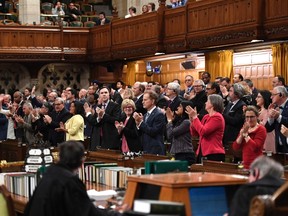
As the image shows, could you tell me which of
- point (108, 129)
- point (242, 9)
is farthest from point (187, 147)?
point (242, 9)

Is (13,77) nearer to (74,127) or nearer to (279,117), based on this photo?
(74,127)

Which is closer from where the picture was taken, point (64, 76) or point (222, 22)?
point (222, 22)

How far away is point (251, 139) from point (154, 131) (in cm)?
199

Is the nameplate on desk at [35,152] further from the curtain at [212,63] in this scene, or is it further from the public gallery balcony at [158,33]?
the curtain at [212,63]

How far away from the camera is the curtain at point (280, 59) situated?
1609cm

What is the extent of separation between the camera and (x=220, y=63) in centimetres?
1816

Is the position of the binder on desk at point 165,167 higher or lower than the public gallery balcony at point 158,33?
lower

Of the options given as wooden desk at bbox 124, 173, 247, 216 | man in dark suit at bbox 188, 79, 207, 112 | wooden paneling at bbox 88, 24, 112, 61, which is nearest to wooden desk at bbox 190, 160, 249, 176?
wooden desk at bbox 124, 173, 247, 216

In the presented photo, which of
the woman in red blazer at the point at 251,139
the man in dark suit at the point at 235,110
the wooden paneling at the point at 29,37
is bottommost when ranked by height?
the woman in red blazer at the point at 251,139

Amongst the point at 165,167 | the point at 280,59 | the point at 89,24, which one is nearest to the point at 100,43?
the point at 89,24

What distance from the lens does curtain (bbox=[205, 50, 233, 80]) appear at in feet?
58.9

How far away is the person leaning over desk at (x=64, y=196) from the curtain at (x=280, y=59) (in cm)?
1118

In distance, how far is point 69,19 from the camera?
77.2 feet

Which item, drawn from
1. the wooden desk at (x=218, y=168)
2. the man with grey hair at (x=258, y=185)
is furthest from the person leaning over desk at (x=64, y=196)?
the wooden desk at (x=218, y=168)
